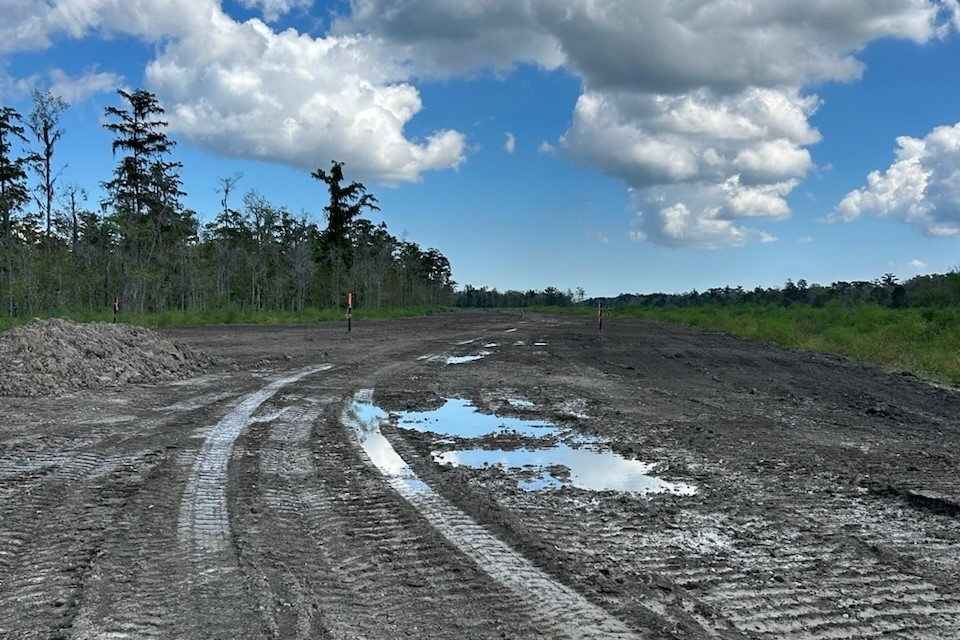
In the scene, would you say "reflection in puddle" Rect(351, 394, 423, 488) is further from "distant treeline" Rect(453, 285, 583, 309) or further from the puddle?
"distant treeline" Rect(453, 285, 583, 309)

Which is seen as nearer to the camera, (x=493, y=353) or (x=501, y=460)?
(x=501, y=460)

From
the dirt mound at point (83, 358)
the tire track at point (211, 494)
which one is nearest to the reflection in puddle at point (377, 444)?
the tire track at point (211, 494)

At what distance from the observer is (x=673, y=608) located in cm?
301

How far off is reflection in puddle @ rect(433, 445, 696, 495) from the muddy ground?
14 cm

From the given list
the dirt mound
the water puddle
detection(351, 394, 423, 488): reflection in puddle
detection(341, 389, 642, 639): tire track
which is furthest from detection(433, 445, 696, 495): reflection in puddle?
the dirt mound

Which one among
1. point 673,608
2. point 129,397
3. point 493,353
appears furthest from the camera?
point 493,353

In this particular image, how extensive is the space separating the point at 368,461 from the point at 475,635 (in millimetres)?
3341

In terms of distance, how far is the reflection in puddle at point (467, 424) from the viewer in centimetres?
759

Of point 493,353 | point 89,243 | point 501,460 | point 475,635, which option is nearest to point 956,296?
point 493,353

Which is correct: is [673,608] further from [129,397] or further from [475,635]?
[129,397]

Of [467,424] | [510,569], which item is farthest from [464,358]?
[510,569]

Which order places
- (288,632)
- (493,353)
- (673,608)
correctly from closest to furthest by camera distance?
1. (288,632)
2. (673,608)
3. (493,353)

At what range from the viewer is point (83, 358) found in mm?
11453

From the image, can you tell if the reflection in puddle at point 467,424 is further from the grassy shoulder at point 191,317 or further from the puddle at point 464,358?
the grassy shoulder at point 191,317
